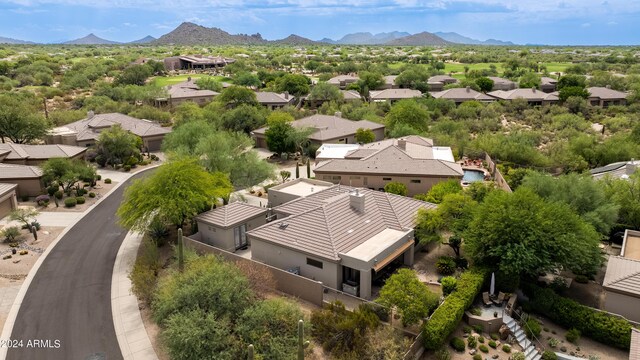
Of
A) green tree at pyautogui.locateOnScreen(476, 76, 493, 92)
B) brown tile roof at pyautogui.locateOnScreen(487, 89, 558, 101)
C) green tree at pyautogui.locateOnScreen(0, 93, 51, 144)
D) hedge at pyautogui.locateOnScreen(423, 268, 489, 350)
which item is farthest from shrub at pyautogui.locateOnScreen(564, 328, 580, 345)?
green tree at pyautogui.locateOnScreen(476, 76, 493, 92)

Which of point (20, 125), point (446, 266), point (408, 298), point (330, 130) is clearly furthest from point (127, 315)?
point (20, 125)

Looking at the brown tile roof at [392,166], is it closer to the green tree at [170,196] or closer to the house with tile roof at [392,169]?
the house with tile roof at [392,169]

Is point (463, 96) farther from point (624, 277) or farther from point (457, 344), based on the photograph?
point (457, 344)

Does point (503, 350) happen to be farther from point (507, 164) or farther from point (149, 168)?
point (149, 168)

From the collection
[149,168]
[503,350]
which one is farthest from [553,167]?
[149,168]

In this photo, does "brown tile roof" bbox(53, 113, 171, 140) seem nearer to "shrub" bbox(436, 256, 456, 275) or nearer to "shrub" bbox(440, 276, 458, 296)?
"shrub" bbox(436, 256, 456, 275)
